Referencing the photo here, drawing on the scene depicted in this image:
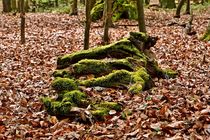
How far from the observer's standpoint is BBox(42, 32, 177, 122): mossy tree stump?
7.27 metres

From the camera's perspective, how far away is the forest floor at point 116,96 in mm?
5801

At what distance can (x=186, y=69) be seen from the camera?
10945 millimetres

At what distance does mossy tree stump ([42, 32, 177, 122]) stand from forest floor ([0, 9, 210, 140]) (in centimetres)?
24

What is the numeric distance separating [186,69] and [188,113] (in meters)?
4.74

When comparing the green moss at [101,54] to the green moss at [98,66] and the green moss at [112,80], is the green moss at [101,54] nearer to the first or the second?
the green moss at [98,66]

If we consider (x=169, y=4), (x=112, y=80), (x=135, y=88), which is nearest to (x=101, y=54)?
(x=112, y=80)

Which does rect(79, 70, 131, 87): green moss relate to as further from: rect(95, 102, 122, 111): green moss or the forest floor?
rect(95, 102, 122, 111): green moss

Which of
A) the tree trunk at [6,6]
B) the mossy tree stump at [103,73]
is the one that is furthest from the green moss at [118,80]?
the tree trunk at [6,6]

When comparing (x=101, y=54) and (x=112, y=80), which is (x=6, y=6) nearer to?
(x=101, y=54)

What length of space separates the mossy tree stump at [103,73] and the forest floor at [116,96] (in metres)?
0.24

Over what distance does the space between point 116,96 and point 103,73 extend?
4.02ft

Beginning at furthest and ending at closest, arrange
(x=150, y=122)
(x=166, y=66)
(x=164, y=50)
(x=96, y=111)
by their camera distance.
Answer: (x=164, y=50)
(x=166, y=66)
(x=96, y=111)
(x=150, y=122)

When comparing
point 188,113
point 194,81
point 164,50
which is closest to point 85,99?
point 188,113

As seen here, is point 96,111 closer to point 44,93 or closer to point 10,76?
point 44,93
